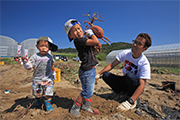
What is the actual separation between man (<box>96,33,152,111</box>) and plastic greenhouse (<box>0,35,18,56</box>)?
94.2 feet

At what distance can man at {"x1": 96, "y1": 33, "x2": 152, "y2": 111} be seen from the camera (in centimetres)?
215

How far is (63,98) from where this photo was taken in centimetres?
271

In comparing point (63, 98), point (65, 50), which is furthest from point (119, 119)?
point (65, 50)

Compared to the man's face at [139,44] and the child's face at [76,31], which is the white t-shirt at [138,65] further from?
the child's face at [76,31]

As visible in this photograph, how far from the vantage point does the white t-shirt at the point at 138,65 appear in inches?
89.4

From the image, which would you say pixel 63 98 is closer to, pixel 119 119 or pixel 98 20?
pixel 119 119

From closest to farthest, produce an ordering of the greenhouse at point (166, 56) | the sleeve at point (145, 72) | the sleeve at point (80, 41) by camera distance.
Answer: the sleeve at point (80, 41) < the sleeve at point (145, 72) < the greenhouse at point (166, 56)

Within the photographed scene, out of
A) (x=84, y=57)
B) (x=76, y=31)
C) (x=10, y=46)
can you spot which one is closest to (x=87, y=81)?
(x=84, y=57)

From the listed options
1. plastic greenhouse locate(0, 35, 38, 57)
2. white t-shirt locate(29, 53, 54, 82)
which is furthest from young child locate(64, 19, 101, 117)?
plastic greenhouse locate(0, 35, 38, 57)

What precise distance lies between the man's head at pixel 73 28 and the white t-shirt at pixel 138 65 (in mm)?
1373

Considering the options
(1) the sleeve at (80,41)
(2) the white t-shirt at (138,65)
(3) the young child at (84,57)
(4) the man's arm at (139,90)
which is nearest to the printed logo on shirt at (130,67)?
(2) the white t-shirt at (138,65)

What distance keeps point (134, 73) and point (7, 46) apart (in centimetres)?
2997

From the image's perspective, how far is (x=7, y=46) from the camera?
24.9 m

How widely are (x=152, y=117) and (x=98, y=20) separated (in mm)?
2057
